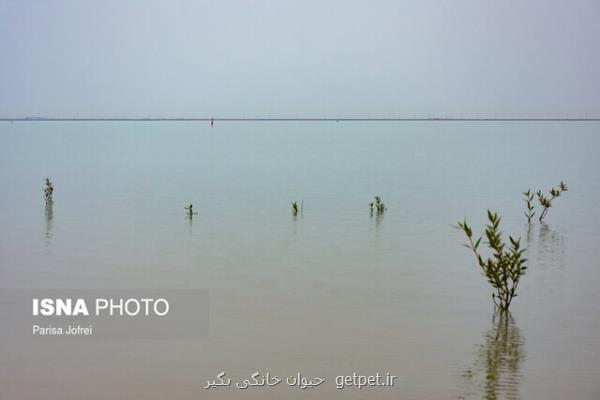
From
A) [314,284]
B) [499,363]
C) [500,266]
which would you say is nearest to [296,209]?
[314,284]

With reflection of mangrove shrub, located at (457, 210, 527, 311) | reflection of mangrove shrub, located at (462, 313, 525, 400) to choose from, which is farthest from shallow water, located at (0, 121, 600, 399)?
reflection of mangrove shrub, located at (457, 210, 527, 311)

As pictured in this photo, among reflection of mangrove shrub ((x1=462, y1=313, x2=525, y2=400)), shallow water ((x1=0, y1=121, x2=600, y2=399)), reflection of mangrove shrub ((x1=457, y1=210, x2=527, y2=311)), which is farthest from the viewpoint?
reflection of mangrove shrub ((x1=457, y1=210, x2=527, y2=311))

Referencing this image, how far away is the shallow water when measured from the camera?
18.0 ft

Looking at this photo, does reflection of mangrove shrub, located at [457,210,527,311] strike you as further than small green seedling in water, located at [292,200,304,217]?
No

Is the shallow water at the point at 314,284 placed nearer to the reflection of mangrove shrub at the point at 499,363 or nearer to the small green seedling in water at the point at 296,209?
the reflection of mangrove shrub at the point at 499,363

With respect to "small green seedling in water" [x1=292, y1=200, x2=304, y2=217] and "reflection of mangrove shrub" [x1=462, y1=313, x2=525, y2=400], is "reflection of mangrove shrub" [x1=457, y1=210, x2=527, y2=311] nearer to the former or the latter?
"reflection of mangrove shrub" [x1=462, y1=313, x2=525, y2=400]

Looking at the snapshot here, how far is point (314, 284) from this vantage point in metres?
7.78

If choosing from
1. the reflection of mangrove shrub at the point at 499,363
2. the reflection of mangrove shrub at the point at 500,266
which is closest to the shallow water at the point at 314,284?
the reflection of mangrove shrub at the point at 499,363

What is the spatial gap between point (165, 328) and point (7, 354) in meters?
1.19

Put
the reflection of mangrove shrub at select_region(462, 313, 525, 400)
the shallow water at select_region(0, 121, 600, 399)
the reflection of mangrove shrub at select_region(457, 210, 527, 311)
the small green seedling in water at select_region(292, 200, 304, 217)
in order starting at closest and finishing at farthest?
1. the reflection of mangrove shrub at select_region(462, 313, 525, 400)
2. the shallow water at select_region(0, 121, 600, 399)
3. the reflection of mangrove shrub at select_region(457, 210, 527, 311)
4. the small green seedling in water at select_region(292, 200, 304, 217)

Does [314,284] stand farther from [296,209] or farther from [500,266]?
[296,209]

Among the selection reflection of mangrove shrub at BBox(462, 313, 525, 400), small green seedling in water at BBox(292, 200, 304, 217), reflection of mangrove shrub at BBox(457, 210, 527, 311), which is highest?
small green seedling in water at BBox(292, 200, 304, 217)

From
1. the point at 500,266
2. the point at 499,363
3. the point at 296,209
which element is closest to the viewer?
the point at 499,363

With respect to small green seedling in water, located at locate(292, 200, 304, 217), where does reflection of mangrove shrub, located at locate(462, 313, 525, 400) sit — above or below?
below
